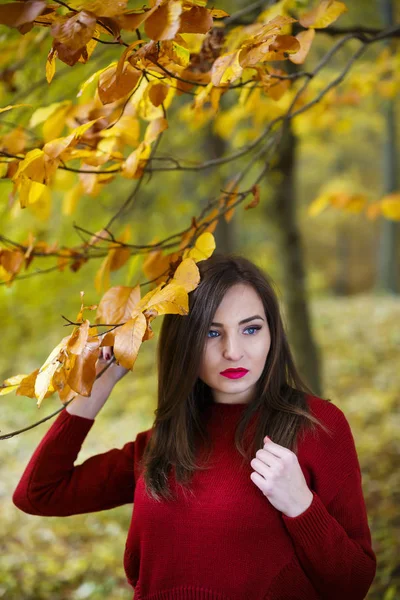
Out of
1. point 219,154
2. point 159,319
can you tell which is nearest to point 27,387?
point 159,319

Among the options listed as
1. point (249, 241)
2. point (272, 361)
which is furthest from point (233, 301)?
point (249, 241)

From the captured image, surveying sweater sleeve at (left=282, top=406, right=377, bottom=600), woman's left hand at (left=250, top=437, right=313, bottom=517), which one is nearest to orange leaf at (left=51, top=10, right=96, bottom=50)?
woman's left hand at (left=250, top=437, right=313, bottom=517)

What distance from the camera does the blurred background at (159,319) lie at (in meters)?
2.77

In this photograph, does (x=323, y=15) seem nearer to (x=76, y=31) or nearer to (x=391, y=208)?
(x=76, y=31)

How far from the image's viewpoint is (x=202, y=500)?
1.50 meters

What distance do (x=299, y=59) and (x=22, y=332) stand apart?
3743 millimetres

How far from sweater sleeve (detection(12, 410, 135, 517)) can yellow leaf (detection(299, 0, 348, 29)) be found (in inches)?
47.6

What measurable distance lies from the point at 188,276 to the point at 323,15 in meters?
0.73

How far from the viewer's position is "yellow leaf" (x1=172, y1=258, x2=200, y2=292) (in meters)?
1.23

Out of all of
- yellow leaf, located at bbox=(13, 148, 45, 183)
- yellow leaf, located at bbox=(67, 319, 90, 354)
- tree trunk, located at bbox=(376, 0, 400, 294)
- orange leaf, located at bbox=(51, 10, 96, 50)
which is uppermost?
orange leaf, located at bbox=(51, 10, 96, 50)

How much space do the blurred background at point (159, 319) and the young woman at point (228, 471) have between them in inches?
13.4

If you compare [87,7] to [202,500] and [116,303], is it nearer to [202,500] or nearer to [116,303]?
[116,303]

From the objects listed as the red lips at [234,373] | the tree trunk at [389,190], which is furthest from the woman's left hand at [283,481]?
the tree trunk at [389,190]

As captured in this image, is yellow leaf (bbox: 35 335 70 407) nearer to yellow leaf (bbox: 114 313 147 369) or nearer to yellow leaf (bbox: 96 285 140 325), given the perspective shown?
yellow leaf (bbox: 114 313 147 369)
